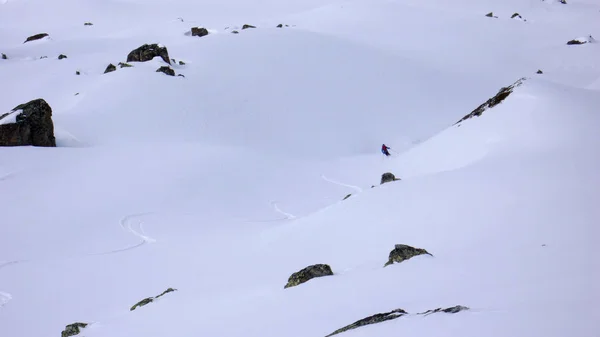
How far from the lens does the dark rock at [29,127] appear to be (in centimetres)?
2347

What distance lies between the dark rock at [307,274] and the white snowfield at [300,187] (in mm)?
275

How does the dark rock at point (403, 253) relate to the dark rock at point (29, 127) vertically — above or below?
above

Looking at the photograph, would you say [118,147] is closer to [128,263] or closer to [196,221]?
[196,221]

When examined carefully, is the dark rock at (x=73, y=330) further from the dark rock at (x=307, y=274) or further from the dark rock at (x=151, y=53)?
the dark rock at (x=151, y=53)

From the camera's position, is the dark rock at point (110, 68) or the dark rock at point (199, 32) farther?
the dark rock at point (199, 32)

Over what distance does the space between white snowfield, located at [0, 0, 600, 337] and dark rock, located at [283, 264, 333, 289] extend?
28 centimetres

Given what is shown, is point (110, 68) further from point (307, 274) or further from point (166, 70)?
point (307, 274)

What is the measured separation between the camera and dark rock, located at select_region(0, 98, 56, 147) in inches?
924

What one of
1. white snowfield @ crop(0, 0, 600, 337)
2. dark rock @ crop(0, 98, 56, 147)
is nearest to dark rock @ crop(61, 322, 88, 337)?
white snowfield @ crop(0, 0, 600, 337)

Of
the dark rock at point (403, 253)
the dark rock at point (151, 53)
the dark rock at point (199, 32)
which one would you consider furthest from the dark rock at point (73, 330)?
the dark rock at point (199, 32)

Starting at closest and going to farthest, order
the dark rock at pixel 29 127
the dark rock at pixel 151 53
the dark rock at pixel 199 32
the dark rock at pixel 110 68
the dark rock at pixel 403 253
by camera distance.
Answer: the dark rock at pixel 403 253 < the dark rock at pixel 29 127 < the dark rock at pixel 110 68 < the dark rock at pixel 151 53 < the dark rock at pixel 199 32

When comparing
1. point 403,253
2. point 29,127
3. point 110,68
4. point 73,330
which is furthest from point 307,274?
point 110,68

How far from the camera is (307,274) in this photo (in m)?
9.88

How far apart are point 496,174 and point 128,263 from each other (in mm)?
10765
